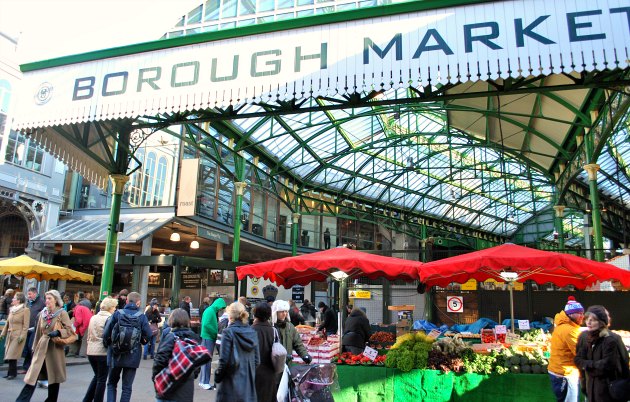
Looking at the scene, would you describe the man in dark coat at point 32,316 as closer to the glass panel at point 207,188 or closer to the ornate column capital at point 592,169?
the glass panel at point 207,188

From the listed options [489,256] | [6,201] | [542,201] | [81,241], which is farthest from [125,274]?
[542,201]

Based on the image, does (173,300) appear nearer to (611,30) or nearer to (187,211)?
(187,211)

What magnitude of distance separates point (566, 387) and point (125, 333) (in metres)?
5.51

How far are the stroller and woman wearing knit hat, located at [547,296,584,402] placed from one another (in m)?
2.76

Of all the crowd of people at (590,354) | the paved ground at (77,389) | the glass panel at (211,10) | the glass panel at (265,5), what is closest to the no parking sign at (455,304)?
the paved ground at (77,389)

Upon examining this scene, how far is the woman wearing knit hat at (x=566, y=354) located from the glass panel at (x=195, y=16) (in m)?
18.0

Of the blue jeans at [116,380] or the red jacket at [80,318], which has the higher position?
the red jacket at [80,318]

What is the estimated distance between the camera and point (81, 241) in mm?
18547

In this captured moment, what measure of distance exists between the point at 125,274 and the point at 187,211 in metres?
6.42

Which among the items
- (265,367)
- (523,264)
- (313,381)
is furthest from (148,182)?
(265,367)

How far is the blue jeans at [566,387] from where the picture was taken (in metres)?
5.98

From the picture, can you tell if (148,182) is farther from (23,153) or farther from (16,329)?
(16,329)

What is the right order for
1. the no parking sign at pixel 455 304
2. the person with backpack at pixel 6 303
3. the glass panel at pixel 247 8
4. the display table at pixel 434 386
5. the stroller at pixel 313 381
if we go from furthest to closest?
1. the glass panel at pixel 247 8
2. the no parking sign at pixel 455 304
3. the person with backpack at pixel 6 303
4. the display table at pixel 434 386
5. the stroller at pixel 313 381

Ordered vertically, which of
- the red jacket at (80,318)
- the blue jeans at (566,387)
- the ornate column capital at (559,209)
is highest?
the ornate column capital at (559,209)
